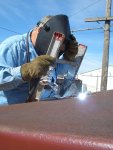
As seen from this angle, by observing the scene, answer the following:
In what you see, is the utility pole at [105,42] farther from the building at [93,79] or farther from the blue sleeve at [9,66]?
the building at [93,79]

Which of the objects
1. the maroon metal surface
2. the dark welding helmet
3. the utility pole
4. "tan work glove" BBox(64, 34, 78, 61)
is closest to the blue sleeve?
the dark welding helmet

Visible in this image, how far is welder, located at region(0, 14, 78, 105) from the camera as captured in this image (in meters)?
2.36

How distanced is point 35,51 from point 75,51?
0.93ft

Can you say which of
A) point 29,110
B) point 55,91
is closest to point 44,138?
point 29,110

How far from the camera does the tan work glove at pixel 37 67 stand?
7.55 feet

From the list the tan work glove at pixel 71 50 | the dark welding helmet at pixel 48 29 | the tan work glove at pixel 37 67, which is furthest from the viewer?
the tan work glove at pixel 71 50

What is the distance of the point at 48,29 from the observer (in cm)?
258

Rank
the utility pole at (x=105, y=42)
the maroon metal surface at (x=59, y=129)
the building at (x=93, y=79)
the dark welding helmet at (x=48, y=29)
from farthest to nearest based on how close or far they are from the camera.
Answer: the building at (x=93, y=79) < the utility pole at (x=105, y=42) < the dark welding helmet at (x=48, y=29) < the maroon metal surface at (x=59, y=129)

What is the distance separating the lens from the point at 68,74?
106 inches

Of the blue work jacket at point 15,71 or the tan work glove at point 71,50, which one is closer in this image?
the blue work jacket at point 15,71

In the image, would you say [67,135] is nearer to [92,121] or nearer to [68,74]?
[92,121]

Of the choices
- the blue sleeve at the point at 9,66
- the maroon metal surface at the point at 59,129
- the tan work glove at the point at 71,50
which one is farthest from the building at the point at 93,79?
the maroon metal surface at the point at 59,129

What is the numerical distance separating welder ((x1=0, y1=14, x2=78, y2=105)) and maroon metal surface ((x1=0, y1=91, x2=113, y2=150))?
4.13 feet

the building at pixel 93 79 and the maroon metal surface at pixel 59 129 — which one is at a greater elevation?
the maroon metal surface at pixel 59 129
